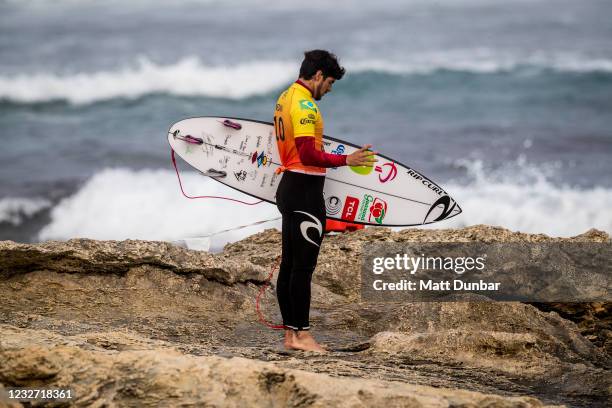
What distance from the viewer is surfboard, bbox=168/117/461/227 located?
618 centimetres

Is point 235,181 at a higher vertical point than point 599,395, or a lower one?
higher

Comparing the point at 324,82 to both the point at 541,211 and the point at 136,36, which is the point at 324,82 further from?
the point at 136,36

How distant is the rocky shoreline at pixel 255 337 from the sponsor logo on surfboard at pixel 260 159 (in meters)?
0.57

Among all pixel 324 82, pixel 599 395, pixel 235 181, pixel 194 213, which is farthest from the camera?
pixel 194 213

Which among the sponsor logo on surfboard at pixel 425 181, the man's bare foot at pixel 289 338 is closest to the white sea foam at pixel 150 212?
the sponsor logo on surfboard at pixel 425 181

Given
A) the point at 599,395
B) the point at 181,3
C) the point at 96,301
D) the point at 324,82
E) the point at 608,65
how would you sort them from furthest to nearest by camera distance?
the point at 181,3
the point at 608,65
the point at 96,301
the point at 324,82
the point at 599,395

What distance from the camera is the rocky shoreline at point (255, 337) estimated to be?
10.5ft

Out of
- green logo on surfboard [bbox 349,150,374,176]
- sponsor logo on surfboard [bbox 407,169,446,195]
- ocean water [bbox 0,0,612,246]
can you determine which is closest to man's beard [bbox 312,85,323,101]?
green logo on surfboard [bbox 349,150,374,176]

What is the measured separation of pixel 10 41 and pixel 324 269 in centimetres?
1995

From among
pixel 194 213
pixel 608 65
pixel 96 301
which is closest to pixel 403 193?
pixel 96 301

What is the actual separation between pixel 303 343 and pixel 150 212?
8.27 m

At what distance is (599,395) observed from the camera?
3.94 metres

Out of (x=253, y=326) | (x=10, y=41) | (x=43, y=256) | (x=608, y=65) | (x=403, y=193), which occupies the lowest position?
(x=253, y=326)

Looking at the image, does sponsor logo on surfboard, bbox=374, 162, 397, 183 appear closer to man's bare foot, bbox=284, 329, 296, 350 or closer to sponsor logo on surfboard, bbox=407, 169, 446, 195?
sponsor logo on surfboard, bbox=407, 169, 446, 195
